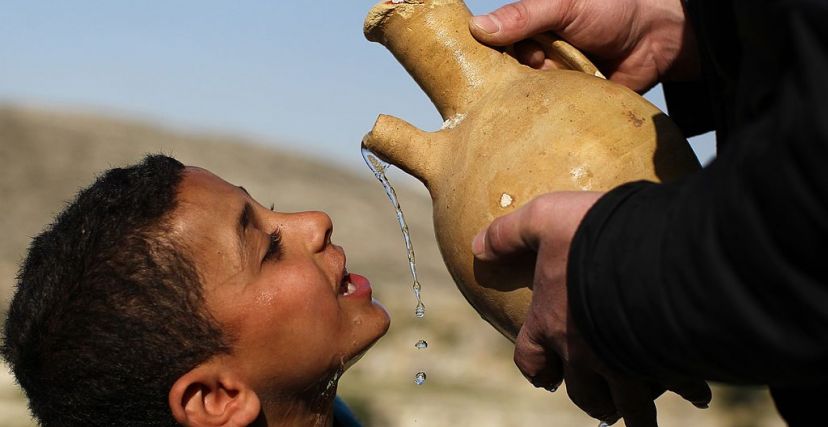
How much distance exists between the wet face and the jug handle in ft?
2.70

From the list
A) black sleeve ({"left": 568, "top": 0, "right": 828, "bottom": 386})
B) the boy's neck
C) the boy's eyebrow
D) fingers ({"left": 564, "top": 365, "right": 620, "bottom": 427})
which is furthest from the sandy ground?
black sleeve ({"left": 568, "top": 0, "right": 828, "bottom": 386})

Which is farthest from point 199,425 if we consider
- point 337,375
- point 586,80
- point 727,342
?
point 727,342

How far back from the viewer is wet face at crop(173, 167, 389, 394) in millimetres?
2785

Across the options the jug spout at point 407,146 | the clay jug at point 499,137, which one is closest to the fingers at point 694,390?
the clay jug at point 499,137

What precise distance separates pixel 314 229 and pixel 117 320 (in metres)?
0.61

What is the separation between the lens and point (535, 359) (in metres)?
2.38

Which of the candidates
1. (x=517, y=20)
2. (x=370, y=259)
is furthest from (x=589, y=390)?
(x=370, y=259)

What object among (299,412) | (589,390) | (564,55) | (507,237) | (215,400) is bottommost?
(299,412)

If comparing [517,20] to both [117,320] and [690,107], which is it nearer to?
[690,107]

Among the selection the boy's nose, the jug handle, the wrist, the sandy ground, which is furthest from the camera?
the sandy ground

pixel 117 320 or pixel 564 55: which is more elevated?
pixel 564 55

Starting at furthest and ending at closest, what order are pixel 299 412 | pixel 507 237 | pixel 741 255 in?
pixel 299 412, pixel 507 237, pixel 741 255

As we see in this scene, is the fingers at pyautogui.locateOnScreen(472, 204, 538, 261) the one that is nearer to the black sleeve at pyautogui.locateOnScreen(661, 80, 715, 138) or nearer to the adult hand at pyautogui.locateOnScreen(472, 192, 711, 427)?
the adult hand at pyautogui.locateOnScreen(472, 192, 711, 427)

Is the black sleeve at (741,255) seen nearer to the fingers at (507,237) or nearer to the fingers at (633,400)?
the fingers at (507,237)
